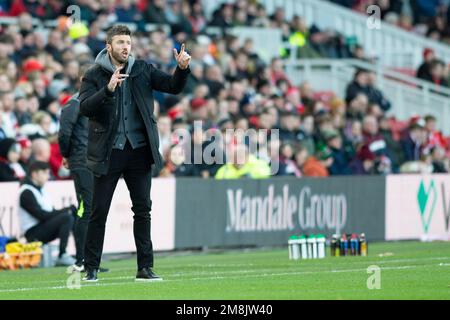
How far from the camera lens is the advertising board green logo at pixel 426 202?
24812 millimetres

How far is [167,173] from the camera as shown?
21.7 metres

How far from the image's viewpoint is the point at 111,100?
13281mm

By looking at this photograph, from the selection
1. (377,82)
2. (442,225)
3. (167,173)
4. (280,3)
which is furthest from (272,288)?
(280,3)

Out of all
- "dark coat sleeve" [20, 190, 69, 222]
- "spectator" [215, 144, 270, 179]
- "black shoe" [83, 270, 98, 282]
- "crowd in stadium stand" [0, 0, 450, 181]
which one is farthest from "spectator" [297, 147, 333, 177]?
"black shoe" [83, 270, 98, 282]

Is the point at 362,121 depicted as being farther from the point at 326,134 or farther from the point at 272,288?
the point at 272,288

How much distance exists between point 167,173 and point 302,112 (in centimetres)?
643

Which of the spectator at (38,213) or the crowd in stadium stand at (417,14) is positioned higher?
the crowd in stadium stand at (417,14)

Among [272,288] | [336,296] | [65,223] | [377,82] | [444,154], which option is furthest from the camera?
[377,82]

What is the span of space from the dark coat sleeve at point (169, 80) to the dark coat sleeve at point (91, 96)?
Answer: 0.59 meters

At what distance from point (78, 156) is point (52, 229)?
2.62m

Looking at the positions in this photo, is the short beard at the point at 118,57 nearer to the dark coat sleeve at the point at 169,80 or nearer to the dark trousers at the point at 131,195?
the dark coat sleeve at the point at 169,80

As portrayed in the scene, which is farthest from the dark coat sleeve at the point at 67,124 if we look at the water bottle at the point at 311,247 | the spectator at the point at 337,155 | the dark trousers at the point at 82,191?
the spectator at the point at 337,155

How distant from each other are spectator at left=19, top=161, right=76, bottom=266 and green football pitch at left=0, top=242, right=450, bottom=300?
A: 2.95ft

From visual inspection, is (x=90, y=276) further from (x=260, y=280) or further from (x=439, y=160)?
(x=439, y=160)
